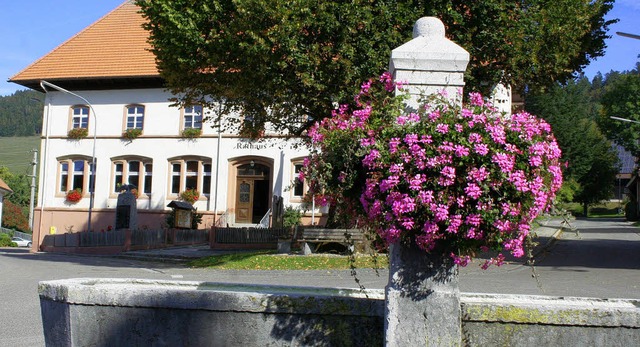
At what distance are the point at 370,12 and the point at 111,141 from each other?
24.1 m

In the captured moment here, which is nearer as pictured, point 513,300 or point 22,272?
point 513,300

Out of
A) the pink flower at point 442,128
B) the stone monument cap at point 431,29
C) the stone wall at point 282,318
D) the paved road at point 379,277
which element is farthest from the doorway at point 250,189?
the pink flower at point 442,128

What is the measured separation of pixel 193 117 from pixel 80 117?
7.17 meters

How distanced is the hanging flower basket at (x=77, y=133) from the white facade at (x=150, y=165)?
26 centimetres

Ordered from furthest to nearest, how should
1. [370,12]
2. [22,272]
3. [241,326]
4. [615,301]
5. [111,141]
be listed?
[111,141] < [22,272] < [370,12] < [615,301] < [241,326]

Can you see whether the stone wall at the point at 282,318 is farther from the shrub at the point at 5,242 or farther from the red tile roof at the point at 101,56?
the shrub at the point at 5,242

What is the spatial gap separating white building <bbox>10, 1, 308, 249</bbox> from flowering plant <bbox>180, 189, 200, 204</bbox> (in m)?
0.35

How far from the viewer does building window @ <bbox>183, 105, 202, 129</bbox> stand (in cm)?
3539

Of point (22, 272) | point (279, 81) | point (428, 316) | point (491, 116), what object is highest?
point (279, 81)

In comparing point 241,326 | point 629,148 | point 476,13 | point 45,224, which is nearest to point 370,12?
point 476,13

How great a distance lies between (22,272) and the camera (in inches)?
737

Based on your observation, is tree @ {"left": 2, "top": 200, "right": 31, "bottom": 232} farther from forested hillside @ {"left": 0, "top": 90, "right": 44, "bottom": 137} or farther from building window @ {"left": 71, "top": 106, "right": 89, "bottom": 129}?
forested hillside @ {"left": 0, "top": 90, "right": 44, "bottom": 137}

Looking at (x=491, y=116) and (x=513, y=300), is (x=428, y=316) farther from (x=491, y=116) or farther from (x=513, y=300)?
(x=491, y=116)

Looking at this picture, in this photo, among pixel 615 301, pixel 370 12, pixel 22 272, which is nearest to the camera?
pixel 615 301
